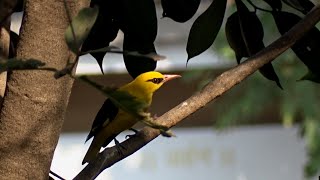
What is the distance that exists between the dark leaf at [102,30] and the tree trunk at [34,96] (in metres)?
0.25

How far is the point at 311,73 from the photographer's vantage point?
1.15 meters

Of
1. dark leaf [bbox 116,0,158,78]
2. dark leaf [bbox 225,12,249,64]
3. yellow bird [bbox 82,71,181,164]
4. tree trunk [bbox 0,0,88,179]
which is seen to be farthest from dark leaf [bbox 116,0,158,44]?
yellow bird [bbox 82,71,181,164]

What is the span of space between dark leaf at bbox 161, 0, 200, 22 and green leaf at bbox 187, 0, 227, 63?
2 centimetres

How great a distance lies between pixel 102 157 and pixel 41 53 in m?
0.16

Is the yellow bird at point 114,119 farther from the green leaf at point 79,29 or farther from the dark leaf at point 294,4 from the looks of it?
the green leaf at point 79,29

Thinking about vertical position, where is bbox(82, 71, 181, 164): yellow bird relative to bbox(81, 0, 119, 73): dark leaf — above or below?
below

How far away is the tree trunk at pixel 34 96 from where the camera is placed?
0.84 meters

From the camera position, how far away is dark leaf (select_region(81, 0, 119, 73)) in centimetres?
111

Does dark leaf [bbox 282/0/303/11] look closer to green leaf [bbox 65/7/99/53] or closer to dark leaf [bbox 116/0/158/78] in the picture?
dark leaf [bbox 116/0/158/78]

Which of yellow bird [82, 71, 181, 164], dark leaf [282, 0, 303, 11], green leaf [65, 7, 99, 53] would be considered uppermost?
green leaf [65, 7, 99, 53]

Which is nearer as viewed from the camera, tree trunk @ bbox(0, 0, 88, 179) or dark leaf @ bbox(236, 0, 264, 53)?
tree trunk @ bbox(0, 0, 88, 179)

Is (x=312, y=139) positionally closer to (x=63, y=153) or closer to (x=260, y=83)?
(x=260, y=83)

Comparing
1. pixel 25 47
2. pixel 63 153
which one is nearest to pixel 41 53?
pixel 25 47

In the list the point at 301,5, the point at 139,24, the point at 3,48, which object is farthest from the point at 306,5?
the point at 3,48
